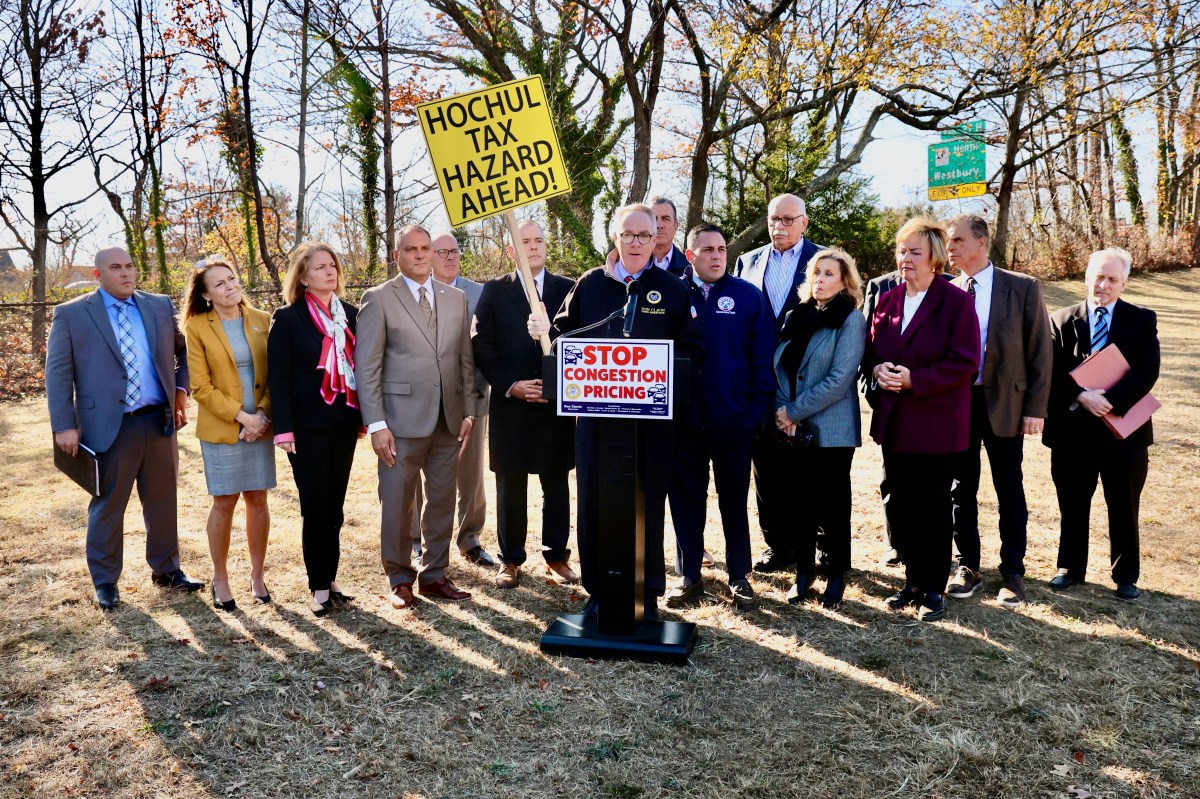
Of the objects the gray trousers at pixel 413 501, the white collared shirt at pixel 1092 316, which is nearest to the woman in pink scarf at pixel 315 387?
the gray trousers at pixel 413 501

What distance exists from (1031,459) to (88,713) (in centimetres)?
774

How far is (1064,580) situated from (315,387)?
4.39 metres

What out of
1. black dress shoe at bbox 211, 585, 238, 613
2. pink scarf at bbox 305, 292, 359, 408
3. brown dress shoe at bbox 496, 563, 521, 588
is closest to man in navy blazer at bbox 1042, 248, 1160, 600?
brown dress shoe at bbox 496, 563, 521, 588

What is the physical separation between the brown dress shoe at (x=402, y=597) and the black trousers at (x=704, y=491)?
5.14 ft

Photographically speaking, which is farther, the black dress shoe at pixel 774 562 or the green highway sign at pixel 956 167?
the green highway sign at pixel 956 167

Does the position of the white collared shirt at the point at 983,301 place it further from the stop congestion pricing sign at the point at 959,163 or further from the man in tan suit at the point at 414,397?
the stop congestion pricing sign at the point at 959,163

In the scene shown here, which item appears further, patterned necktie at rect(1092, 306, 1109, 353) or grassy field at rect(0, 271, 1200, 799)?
patterned necktie at rect(1092, 306, 1109, 353)

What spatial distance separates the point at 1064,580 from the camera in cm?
479

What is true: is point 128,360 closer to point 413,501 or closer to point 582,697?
point 413,501

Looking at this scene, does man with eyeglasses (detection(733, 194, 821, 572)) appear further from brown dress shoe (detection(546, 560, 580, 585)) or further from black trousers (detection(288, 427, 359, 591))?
black trousers (detection(288, 427, 359, 591))

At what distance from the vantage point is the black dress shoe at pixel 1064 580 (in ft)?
15.6


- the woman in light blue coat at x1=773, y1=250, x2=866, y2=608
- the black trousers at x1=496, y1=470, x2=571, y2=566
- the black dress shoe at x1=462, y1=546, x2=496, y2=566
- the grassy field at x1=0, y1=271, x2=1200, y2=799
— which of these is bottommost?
the grassy field at x1=0, y1=271, x2=1200, y2=799

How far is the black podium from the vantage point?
381 cm

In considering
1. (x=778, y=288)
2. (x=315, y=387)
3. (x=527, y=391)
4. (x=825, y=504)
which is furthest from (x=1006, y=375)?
(x=315, y=387)
